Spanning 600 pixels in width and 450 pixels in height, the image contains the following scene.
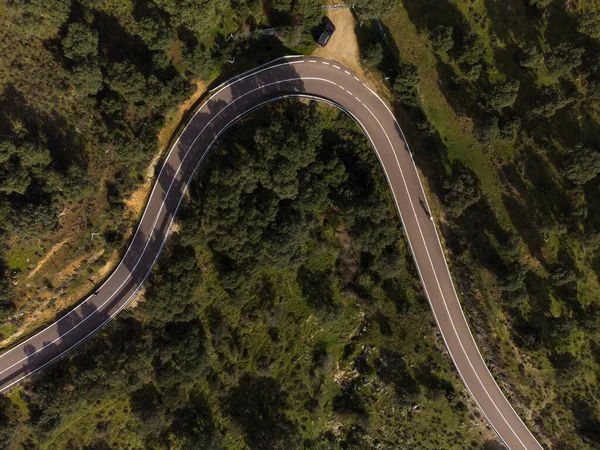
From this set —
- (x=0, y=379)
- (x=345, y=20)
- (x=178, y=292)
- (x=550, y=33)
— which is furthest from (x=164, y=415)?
(x=550, y=33)

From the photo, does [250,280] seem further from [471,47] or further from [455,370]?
[471,47]

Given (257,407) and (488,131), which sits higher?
(488,131)

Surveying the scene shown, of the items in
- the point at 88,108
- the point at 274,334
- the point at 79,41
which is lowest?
the point at 274,334

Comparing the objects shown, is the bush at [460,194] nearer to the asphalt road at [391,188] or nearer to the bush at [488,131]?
the asphalt road at [391,188]

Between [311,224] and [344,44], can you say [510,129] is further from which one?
[311,224]

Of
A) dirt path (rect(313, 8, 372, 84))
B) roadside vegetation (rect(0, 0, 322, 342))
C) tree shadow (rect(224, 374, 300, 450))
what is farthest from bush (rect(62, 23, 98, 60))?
tree shadow (rect(224, 374, 300, 450))

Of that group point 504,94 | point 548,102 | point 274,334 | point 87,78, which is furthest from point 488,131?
point 87,78

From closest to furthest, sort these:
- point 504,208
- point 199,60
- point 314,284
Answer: point 199,60 < point 504,208 < point 314,284
